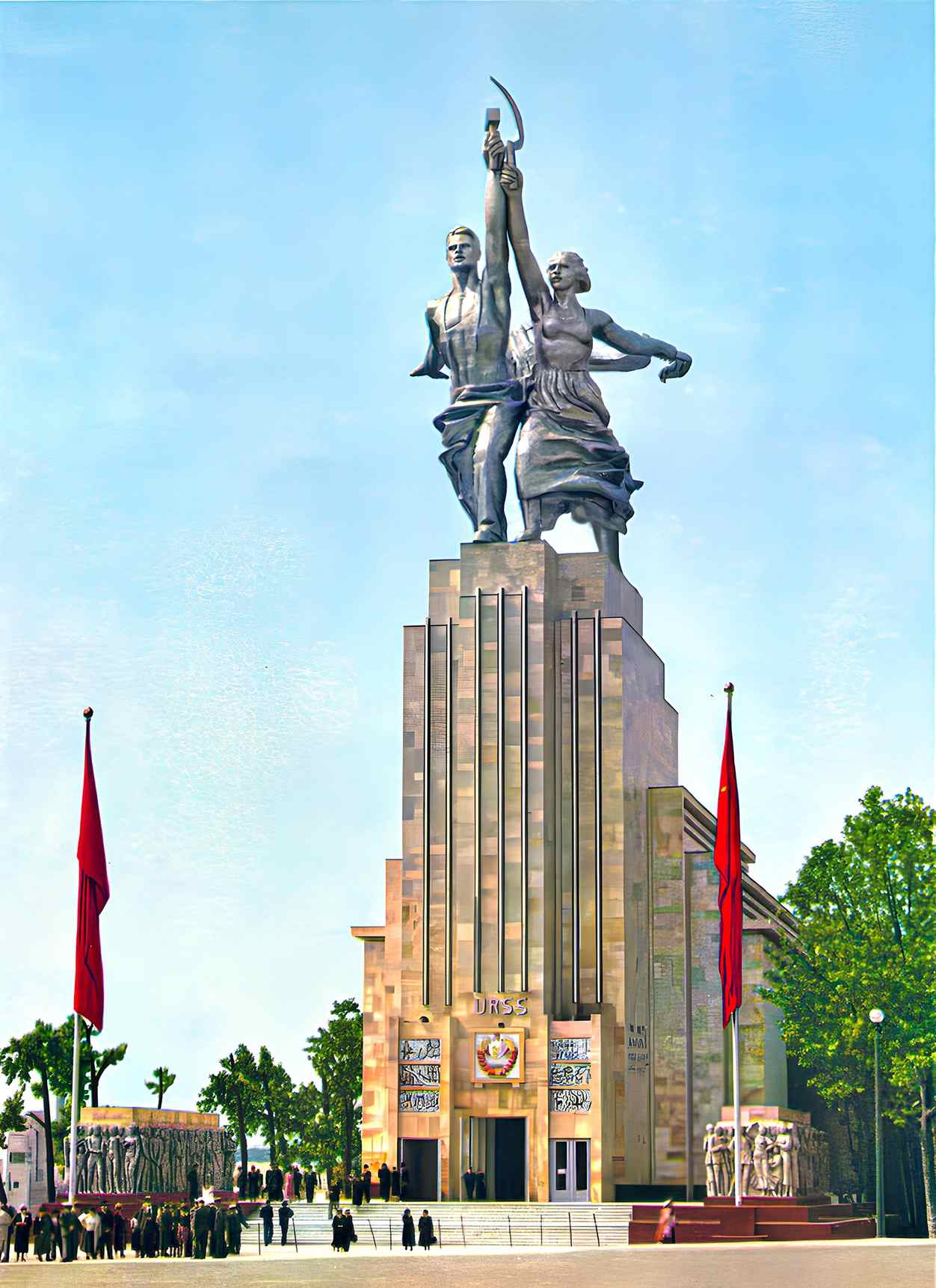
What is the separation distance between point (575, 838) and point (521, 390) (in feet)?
53.3

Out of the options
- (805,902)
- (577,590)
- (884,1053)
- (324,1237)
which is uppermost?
(577,590)

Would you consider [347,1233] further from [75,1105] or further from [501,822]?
[501,822]

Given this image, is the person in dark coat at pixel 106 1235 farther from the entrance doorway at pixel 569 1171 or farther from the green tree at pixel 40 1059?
the green tree at pixel 40 1059

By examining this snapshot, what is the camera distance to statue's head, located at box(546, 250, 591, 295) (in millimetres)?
75500

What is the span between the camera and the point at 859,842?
7112cm

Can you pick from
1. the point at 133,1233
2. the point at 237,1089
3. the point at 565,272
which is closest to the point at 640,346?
the point at 565,272

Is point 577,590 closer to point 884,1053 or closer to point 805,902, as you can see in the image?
point 805,902

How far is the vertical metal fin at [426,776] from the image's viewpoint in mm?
69438

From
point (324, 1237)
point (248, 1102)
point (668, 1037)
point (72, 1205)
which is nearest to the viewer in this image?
point (72, 1205)

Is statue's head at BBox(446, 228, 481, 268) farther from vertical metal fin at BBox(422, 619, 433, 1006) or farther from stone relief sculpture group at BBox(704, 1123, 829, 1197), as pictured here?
stone relief sculpture group at BBox(704, 1123, 829, 1197)

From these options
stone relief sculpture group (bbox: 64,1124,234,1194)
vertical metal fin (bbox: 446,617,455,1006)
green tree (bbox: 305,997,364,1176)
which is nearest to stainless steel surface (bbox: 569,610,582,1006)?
vertical metal fin (bbox: 446,617,455,1006)

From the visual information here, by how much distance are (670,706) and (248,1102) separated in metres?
49.6

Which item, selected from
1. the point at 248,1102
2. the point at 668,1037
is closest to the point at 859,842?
the point at 668,1037

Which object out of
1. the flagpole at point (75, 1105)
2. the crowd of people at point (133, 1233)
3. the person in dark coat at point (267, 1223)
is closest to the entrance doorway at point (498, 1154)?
the person in dark coat at point (267, 1223)
